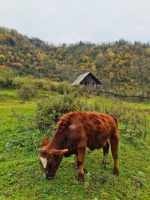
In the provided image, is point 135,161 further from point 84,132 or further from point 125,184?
point 84,132

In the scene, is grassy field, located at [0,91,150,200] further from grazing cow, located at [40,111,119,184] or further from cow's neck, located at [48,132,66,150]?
cow's neck, located at [48,132,66,150]

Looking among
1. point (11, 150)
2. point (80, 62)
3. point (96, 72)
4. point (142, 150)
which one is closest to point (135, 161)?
point (142, 150)

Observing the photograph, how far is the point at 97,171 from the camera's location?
529 cm

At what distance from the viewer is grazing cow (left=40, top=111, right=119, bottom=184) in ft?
12.7

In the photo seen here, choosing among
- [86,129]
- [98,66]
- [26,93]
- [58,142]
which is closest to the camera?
[58,142]

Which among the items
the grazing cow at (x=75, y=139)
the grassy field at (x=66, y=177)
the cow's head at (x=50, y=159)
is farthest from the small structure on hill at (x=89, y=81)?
the cow's head at (x=50, y=159)

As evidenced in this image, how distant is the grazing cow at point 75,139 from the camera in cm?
388

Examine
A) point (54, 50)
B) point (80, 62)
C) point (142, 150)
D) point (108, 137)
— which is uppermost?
point (54, 50)

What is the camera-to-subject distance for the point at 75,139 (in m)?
4.30

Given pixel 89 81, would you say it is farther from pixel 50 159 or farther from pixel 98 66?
pixel 50 159

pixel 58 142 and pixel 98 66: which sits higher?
pixel 98 66

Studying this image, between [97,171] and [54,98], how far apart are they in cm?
485

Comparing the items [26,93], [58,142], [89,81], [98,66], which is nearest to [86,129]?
[58,142]

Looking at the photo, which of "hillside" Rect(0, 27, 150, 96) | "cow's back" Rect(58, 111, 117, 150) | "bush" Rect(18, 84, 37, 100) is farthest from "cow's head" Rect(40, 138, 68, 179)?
"hillside" Rect(0, 27, 150, 96)
